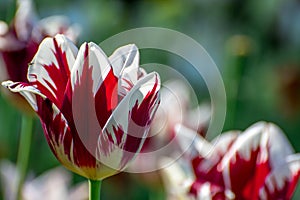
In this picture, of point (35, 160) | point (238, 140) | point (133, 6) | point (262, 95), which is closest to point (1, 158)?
point (35, 160)

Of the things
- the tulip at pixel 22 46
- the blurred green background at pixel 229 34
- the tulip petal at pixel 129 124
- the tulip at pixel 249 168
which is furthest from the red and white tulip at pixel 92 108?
the blurred green background at pixel 229 34

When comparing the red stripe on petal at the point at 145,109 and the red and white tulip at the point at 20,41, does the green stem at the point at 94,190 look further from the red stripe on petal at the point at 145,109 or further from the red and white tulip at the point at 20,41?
the red and white tulip at the point at 20,41

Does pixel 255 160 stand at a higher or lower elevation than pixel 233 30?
higher

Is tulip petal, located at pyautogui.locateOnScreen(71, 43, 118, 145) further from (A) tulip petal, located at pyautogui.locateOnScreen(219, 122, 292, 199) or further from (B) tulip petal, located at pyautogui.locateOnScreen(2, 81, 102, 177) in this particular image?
(A) tulip petal, located at pyautogui.locateOnScreen(219, 122, 292, 199)

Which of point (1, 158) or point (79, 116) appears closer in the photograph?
point (79, 116)

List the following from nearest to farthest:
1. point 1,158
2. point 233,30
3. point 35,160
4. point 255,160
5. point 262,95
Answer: point 255,160 → point 1,158 → point 35,160 → point 262,95 → point 233,30

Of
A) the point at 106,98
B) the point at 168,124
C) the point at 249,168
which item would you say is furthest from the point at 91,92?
the point at 168,124

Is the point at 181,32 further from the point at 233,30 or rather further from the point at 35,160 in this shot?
the point at 35,160

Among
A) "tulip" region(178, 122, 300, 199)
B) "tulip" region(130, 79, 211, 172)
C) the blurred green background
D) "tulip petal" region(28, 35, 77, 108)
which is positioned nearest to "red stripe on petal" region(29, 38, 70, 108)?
"tulip petal" region(28, 35, 77, 108)
